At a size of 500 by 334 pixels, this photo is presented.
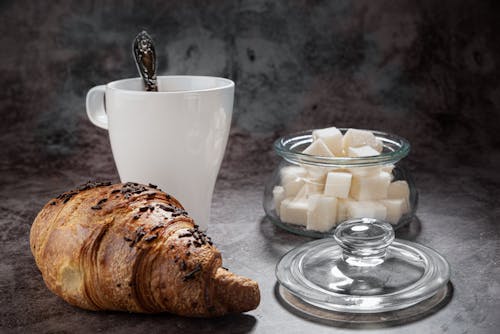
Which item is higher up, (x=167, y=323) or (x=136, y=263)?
(x=136, y=263)

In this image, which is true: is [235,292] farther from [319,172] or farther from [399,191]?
[399,191]

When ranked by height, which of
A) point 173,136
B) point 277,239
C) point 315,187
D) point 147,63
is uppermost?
point 147,63

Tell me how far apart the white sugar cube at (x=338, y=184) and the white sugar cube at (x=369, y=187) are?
23mm

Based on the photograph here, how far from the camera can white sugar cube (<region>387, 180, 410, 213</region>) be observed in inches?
66.6

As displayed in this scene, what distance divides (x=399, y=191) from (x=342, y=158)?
7.0 inches

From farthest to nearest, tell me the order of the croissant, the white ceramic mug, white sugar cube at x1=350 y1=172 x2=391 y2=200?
white sugar cube at x1=350 y1=172 x2=391 y2=200 < the white ceramic mug < the croissant

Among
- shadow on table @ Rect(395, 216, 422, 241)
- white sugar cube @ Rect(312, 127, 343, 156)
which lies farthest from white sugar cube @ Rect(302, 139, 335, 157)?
shadow on table @ Rect(395, 216, 422, 241)

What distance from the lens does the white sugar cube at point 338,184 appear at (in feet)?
5.28

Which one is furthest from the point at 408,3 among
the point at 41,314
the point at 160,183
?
the point at 41,314

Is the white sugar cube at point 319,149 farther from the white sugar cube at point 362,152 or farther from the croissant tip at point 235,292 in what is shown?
the croissant tip at point 235,292

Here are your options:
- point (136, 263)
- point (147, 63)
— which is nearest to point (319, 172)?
point (147, 63)

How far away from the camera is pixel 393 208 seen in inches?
65.5

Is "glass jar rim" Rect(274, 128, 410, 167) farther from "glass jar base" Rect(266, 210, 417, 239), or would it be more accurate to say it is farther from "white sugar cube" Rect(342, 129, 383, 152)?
"glass jar base" Rect(266, 210, 417, 239)

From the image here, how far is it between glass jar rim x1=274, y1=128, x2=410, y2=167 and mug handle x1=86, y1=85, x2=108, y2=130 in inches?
15.3
